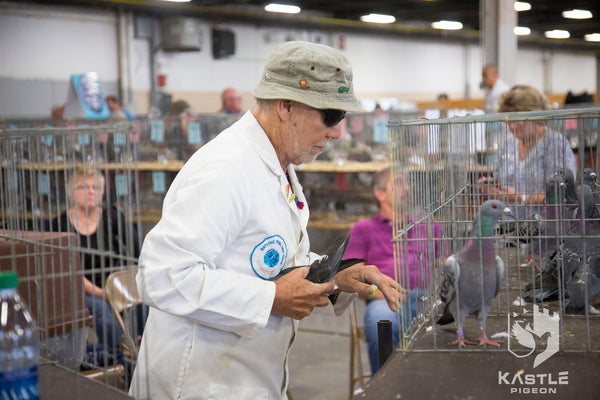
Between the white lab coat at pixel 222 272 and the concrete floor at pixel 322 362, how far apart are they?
245 cm

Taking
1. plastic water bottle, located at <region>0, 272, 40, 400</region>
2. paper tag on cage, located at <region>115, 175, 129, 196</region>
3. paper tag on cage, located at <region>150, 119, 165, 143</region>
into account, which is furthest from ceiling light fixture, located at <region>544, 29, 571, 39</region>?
plastic water bottle, located at <region>0, 272, 40, 400</region>

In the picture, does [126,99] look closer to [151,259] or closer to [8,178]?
[8,178]

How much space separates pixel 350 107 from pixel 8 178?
5.53ft

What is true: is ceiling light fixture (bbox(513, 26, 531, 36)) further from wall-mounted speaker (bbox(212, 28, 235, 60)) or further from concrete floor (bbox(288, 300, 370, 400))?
concrete floor (bbox(288, 300, 370, 400))

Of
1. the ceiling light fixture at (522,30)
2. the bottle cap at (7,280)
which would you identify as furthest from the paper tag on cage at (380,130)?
the ceiling light fixture at (522,30)

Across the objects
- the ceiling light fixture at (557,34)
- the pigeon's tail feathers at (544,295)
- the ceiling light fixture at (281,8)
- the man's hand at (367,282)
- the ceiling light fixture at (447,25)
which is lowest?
the pigeon's tail feathers at (544,295)

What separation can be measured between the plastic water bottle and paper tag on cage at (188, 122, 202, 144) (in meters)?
5.72

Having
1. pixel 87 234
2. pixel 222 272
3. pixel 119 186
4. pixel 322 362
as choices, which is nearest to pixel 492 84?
pixel 322 362

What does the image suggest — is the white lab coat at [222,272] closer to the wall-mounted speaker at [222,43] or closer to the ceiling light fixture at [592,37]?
the wall-mounted speaker at [222,43]

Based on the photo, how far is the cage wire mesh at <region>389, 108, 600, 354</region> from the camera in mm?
1790

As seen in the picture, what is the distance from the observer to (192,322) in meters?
1.77

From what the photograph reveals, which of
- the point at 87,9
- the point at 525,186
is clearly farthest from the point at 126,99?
the point at 525,186

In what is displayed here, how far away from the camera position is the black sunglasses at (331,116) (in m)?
1.79

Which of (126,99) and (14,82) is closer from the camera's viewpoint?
(14,82)
